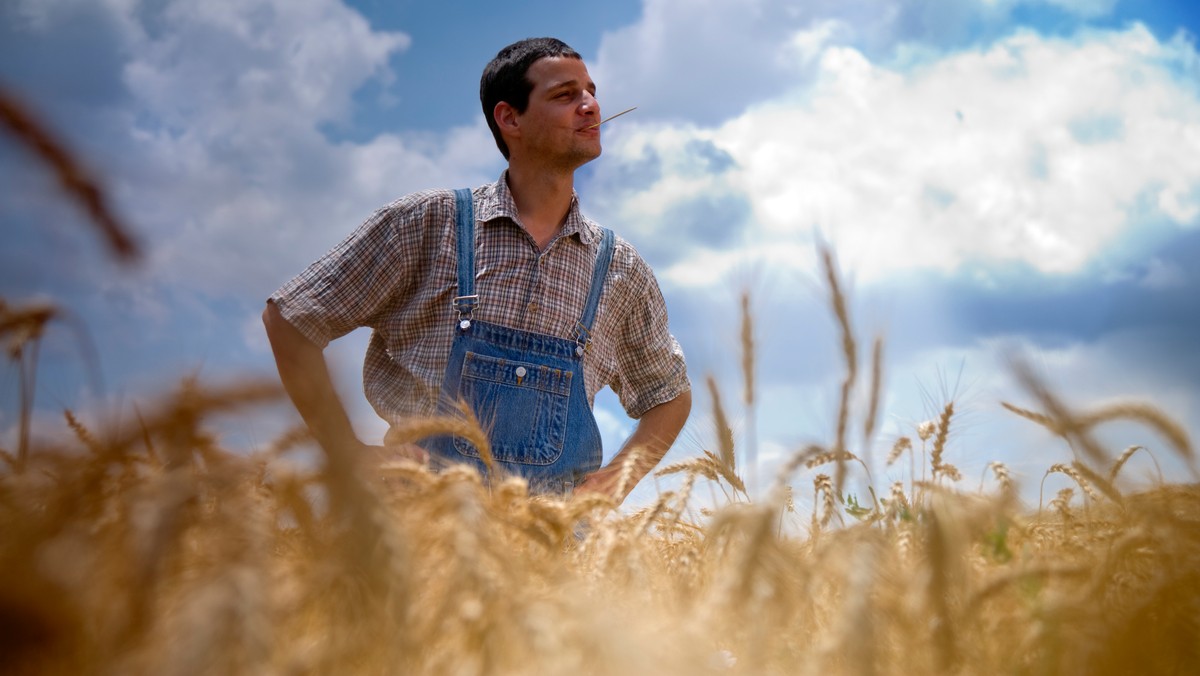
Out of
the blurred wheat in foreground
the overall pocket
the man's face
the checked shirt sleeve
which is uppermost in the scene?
the man's face

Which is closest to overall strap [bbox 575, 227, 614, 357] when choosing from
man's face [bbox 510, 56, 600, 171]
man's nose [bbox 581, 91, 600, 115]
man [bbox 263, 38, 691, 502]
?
man [bbox 263, 38, 691, 502]

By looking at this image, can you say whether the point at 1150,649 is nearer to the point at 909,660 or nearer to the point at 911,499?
the point at 909,660

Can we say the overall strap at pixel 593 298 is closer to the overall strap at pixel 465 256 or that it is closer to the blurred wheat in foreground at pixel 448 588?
the overall strap at pixel 465 256

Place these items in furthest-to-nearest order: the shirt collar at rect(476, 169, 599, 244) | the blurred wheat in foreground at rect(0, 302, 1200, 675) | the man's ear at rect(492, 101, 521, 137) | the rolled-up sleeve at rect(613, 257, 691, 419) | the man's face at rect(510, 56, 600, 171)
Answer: the rolled-up sleeve at rect(613, 257, 691, 419)
the man's ear at rect(492, 101, 521, 137)
the man's face at rect(510, 56, 600, 171)
the shirt collar at rect(476, 169, 599, 244)
the blurred wheat in foreground at rect(0, 302, 1200, 675)

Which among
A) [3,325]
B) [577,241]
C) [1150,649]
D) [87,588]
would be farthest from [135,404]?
[577,241]

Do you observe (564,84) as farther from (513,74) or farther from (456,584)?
(456,584)

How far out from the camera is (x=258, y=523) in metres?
0.70

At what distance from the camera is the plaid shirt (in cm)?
288

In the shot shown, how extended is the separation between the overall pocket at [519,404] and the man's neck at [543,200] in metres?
0.55

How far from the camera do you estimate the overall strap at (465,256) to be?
292 centimetres

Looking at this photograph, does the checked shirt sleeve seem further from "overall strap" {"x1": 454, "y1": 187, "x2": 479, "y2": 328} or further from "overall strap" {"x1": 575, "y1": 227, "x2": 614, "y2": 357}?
"overall strap" {"x1": 575, "y1": 227, "x2": 614, "y2": 357}

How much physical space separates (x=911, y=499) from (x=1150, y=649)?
36.3 inches

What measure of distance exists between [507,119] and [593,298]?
86cm

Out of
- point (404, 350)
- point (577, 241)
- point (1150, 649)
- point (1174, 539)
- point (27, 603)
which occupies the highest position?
point (577, 241)
